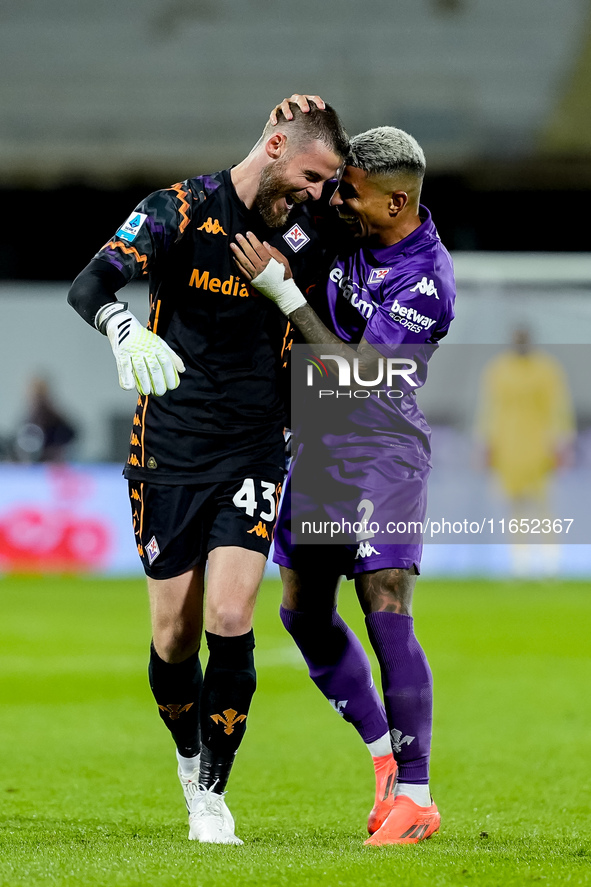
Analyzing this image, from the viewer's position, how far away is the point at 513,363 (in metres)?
14.6

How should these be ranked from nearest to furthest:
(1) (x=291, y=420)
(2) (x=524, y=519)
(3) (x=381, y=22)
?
(1) (x=291, y=420) < (2) (x=524, y=519) < (3) (x=381, y=22)

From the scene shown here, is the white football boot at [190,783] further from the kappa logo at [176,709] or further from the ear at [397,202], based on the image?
the ear at [397,202]

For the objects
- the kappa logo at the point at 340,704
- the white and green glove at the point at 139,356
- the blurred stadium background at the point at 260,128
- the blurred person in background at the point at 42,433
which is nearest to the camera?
the white and green glove at the point at 139,356

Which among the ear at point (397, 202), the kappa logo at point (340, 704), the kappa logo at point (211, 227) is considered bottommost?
the kappa logo at point (340, 704)

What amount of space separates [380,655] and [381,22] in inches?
705

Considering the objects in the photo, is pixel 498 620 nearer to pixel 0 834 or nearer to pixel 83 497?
pixel 83 497

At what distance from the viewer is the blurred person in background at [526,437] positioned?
13.9m

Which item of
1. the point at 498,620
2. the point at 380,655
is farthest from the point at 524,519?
the point at 380,655

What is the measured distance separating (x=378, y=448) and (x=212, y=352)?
0.66m

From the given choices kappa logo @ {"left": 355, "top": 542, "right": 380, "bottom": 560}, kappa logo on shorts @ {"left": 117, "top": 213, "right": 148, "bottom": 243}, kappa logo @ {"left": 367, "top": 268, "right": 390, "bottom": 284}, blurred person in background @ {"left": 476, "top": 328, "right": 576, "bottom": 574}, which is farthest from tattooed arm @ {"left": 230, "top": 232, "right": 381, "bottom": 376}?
blurred person in background @ {"left": 476, "top": 328, "right": 576, "bottom": 574}

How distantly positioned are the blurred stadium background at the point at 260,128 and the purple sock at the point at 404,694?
1027 cm

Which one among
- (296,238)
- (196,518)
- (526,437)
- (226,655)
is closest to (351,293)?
(296,238)

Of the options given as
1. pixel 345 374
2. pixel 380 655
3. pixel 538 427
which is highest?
pixel 345 374

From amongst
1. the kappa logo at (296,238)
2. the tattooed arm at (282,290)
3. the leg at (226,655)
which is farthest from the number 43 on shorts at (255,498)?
the kappa logo at (296,238)
